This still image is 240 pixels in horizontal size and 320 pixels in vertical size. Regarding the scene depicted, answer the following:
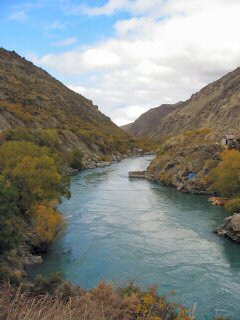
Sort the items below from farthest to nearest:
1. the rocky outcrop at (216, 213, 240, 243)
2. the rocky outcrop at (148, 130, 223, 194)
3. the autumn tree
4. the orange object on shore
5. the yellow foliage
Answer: the rocky outcrop at (148, 130, 223, 194) < the orange object on shore < the rocky outcrop at (216, 213, 240, 243) < the autumn tree < the yellow foliage

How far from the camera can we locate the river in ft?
90.0

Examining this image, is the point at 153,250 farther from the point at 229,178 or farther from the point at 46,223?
the point at 229,178

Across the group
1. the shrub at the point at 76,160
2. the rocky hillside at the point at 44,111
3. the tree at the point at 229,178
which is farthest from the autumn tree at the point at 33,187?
the shrub at the point at 76,160

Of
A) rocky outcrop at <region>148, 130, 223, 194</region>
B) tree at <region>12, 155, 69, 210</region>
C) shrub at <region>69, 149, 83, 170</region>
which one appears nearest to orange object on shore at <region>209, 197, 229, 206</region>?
rocky outcrop at <region>148, 130, 223, 194</region>

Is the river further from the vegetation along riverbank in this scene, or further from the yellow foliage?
the vegetation along riverbank

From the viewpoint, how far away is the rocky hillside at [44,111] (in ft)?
362

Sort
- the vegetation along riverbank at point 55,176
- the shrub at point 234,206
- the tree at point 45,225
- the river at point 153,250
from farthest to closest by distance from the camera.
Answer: the shrub at point 234,206
the tree at point 45,225
the river at point 153,250
the vegetation along riverbank at point 55,176

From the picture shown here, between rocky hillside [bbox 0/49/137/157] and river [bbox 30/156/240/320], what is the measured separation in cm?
4194

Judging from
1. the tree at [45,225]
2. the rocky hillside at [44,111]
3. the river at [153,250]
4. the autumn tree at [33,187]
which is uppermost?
the rocky hillside at [44,111]

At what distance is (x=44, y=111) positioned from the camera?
128 m

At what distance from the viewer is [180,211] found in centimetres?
5175

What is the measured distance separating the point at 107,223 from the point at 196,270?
50.5 feet

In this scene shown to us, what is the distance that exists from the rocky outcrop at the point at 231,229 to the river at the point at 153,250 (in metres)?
0.92

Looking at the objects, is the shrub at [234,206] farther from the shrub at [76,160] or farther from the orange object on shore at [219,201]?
the shrub at [76,160]
